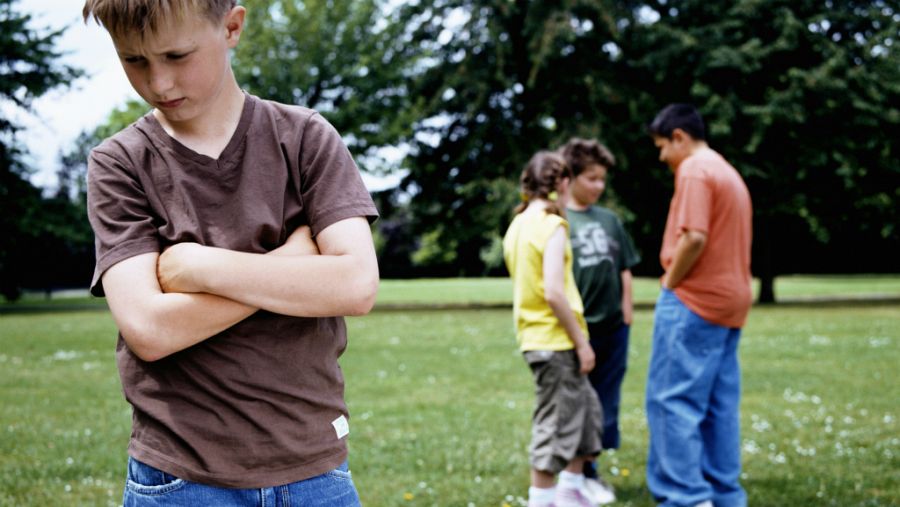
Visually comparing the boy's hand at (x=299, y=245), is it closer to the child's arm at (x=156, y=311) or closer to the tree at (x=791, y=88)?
the child's arm at (x=156, y=311)

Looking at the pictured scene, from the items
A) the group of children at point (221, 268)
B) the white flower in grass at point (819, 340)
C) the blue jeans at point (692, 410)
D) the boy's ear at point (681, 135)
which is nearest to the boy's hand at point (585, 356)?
the blue jeans at point (692, 410)

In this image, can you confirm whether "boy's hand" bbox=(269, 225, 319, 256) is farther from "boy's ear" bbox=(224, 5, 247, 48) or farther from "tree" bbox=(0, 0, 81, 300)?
"tree" bbox=(0, 0, 81, 300)

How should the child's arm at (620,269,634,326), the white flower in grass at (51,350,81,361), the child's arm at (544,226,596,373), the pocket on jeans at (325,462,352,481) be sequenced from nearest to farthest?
the pocket on jeans at (325,462,352,481) < the child's arm at (544,226,596,373) < the child's arm at (620,269,634,326) < the white flower in grass at (51,350,81,361)

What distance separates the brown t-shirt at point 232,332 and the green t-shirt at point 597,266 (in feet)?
13.0

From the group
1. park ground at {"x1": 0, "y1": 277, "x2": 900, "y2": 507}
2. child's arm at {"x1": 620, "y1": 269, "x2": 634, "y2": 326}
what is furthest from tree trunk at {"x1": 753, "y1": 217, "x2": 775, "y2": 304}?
child's arm at {"x1": 620, "y1": 269, "x2": 634, "y2": 326}

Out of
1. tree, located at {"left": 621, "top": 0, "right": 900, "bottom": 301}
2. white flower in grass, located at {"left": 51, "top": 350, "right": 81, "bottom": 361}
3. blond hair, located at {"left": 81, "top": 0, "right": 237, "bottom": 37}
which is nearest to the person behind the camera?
blond hair, located at {"left": 81, "top": 0, "right": 237, "bottom": 37}

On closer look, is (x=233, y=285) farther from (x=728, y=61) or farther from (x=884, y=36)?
(x=884, y=36)

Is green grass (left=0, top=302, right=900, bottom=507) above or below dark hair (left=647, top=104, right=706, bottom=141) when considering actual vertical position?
below

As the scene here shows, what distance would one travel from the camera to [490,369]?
1141 centimetres

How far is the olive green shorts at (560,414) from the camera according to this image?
486 cm

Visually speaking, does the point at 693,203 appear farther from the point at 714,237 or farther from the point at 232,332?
the point at 232,332

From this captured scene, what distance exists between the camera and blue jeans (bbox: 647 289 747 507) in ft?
15.3

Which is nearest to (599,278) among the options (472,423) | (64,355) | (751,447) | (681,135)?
(681,135)

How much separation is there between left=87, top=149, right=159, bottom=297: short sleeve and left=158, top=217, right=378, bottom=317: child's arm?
0.06m
